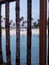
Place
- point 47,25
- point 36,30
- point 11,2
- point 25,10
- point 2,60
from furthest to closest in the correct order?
point 2,60, point 11,2, point 25,10, point 36,30, point 47,25

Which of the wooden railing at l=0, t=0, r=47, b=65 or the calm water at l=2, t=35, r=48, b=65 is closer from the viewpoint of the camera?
the wooden railing at l=0, t=0, r=47, b=65

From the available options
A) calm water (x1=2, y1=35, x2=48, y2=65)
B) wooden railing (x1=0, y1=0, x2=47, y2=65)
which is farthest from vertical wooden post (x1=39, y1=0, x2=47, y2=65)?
calm water (x1=2, y1=35, x2=48, y2=65)

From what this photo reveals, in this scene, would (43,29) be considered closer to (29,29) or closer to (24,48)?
(29,29)

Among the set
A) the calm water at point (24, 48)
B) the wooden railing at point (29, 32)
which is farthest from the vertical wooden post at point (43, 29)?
the calm water at point (24, 48)

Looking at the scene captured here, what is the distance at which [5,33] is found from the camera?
1.86m

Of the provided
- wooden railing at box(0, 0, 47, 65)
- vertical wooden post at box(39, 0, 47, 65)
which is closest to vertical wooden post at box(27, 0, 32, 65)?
wooden railing at box(0, 0, 47, 65)

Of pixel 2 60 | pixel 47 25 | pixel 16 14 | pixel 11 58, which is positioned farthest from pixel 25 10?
pixel 2 60

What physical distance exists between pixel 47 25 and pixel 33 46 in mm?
309

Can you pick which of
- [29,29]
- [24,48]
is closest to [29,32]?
[29,29]

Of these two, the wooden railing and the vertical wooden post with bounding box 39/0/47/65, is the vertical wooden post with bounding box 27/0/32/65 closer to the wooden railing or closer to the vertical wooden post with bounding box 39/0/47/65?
the wooden railing

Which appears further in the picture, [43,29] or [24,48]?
[24,48]

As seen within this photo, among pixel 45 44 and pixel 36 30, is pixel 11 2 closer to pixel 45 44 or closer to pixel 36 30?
pixel 36 30

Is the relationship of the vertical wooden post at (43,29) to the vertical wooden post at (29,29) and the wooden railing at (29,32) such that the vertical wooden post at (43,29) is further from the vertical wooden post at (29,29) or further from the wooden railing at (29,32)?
the vertical wooden post at (29,29)

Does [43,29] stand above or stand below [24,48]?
above
